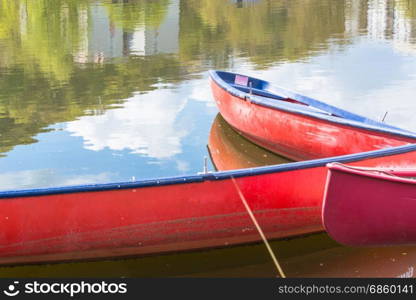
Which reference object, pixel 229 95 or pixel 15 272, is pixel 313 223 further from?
pixel 229 95

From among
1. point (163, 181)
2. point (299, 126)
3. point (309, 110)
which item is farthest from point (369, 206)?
point (309, 110)

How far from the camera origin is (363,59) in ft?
85.9

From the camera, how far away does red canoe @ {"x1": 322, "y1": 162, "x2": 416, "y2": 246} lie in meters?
8.84

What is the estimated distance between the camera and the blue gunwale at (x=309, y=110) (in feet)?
38.6

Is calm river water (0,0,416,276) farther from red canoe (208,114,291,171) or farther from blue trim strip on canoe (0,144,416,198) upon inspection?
blue trim strip on canoe (0,144,416,198)

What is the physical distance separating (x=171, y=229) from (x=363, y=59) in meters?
18.2

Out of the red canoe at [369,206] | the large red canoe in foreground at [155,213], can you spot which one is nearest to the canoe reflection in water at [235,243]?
the large red canoe in foreground at [155,213]

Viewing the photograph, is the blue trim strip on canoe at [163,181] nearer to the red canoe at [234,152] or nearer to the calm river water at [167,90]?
the calm river water at [167,90]

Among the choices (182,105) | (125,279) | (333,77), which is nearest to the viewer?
(125,279)

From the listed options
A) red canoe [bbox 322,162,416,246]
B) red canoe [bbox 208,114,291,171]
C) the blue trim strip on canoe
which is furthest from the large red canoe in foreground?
red canoe [bbox 208,114,291,171]

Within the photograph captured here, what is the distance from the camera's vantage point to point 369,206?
908 centimetres

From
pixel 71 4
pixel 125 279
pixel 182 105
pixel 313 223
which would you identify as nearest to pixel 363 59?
pixel 182 105

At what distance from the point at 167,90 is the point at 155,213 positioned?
12.1 metres

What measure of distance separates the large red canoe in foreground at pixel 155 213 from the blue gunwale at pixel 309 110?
2.16 metres
